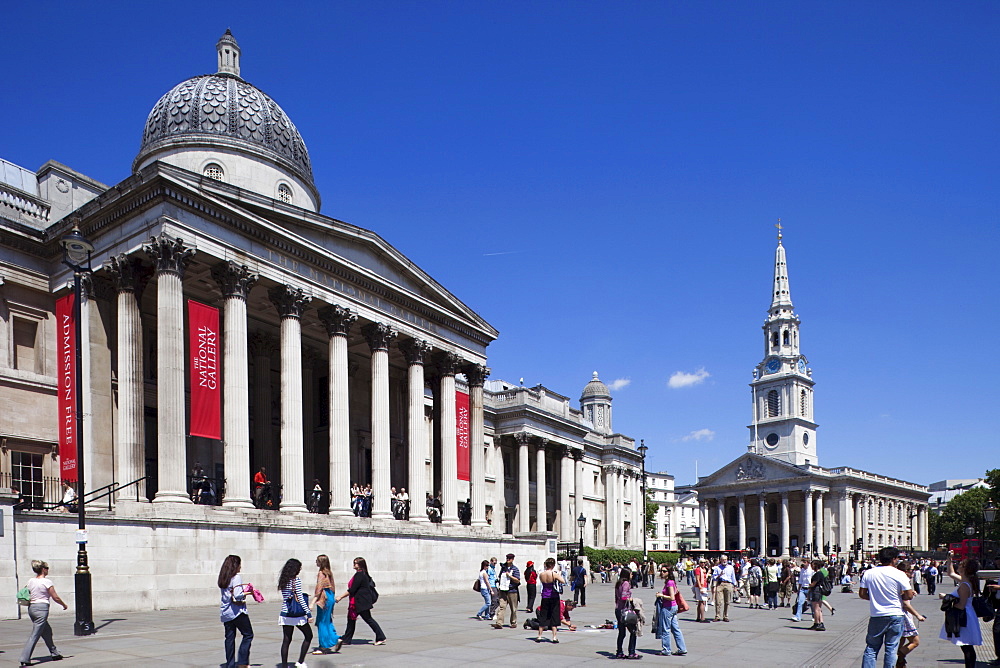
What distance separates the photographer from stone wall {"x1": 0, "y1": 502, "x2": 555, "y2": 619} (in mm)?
21016

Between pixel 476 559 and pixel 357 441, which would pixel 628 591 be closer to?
pixel 476 559

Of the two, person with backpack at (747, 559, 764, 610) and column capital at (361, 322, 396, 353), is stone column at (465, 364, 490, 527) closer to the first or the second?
column capital at (361, 322, 396, 353)

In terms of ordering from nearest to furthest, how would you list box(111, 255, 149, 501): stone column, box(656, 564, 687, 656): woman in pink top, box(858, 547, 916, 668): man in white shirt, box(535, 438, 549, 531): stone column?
box(858, 547, 916, 668): man in white shirt
box(656, 564, 687, 656): woman in pink top
box(111, 255, 149, 501): stone column
box(535, 438, 549, 531): stone column

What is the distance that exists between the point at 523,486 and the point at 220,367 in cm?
3501

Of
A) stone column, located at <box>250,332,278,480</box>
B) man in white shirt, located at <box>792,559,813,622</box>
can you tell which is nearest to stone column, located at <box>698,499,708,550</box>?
stone column, located at <box>250,332,278,480</box>

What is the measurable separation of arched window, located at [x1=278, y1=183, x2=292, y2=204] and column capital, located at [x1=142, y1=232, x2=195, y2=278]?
13.0 m

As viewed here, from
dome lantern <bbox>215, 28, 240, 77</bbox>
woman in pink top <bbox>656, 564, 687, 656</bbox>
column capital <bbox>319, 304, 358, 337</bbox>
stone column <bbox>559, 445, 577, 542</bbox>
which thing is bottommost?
stone column <bbox>559, 445, 577, 542</bbox>

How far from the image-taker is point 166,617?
21.6 m

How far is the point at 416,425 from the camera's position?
37938mm

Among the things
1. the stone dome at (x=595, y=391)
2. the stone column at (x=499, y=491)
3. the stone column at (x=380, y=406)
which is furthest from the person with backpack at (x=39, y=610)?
the stone dome at (x=595, y=391)

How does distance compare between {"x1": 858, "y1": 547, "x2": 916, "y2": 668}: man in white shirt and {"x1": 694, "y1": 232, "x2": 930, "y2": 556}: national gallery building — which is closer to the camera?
{"x1": 858, "y1": 547, "x2": 916, "y2": 668}: man in white shirt

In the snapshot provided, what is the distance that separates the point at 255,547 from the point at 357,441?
14916 millimetres

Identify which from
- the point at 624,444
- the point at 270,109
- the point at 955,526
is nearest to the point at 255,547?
the point at 270,109

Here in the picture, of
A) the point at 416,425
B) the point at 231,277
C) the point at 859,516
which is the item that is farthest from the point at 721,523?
the point at 231,277
